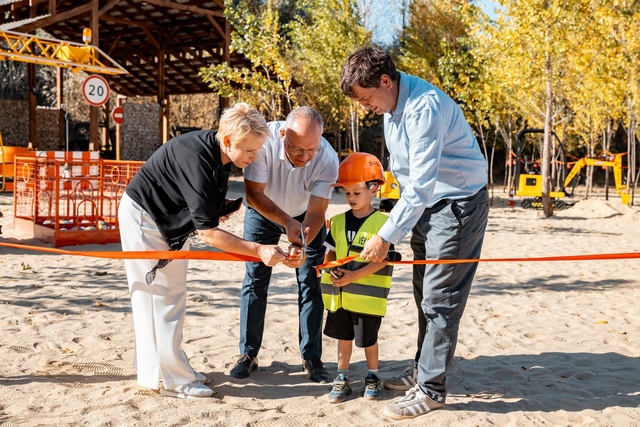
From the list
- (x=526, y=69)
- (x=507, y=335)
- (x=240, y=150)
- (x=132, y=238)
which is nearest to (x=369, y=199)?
(x=240, y=150)

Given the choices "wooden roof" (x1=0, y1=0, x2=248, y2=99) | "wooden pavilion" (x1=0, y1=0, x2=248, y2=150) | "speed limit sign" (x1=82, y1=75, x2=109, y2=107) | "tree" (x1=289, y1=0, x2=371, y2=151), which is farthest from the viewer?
"tree" (x1=289, y1=0, x2=371, y2=151)

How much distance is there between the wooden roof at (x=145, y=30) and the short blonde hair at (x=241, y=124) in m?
15.8

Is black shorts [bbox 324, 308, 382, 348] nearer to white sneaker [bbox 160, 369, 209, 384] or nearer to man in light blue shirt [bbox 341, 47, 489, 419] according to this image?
man in light blue shirt [bbox 341, 47, 489, 419]

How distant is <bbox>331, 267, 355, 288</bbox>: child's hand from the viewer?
4.05 metres

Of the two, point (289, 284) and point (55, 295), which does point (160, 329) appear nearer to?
point (55, 295)

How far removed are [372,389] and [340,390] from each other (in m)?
0.20

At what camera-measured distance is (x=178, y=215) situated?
3.87 meters

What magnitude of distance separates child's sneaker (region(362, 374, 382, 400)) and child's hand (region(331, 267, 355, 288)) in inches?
25.0

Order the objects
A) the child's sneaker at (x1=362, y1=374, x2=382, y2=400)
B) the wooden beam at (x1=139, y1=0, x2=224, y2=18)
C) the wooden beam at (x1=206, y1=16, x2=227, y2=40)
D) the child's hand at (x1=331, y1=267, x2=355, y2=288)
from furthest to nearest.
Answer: the wooden beam at (x1=206, y1=16, x2=227, y2=40) < the wooden beam at (x1=139, y1=0, x2=224, y2=18) < the child's sneaker at (x1=362, y1=374, x2=382, y2=400) < the child's hand at (x1=331, y1=267, x2=355, y2=288)

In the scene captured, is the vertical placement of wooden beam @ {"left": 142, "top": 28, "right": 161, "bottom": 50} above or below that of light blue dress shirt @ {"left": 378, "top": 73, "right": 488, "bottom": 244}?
above

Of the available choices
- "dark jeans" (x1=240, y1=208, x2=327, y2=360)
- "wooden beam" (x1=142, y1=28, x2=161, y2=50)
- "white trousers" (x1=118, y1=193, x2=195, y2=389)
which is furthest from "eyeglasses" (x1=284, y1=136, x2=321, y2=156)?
"wooden beam" (x1=142, y1=28, x2=161, y2=50)

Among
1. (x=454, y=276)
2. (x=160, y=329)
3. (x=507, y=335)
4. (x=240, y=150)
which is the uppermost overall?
(x=240, y=150)

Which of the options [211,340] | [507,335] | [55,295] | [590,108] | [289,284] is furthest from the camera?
[590,108]

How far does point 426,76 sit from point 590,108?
6272 millimetres
